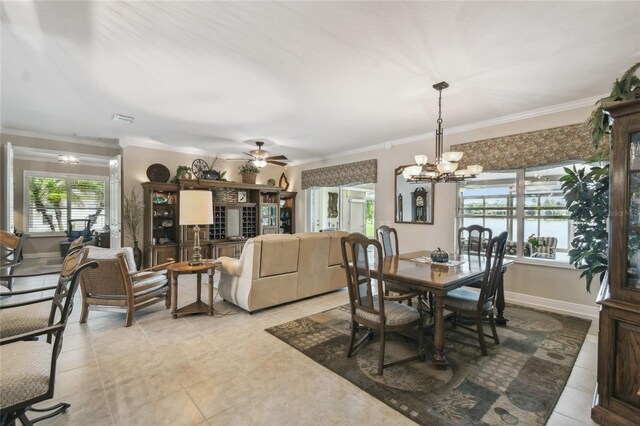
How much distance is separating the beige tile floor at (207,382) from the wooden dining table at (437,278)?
0.77 m

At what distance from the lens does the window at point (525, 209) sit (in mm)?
3889

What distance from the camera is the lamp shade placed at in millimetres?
3377

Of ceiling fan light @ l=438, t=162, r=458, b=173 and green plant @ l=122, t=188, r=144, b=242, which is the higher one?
ceiling fan light @ l=438, t=162, r=458, b=173

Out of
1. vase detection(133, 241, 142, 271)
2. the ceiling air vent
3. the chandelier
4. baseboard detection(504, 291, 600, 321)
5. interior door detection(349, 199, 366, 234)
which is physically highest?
the ceiling air vent

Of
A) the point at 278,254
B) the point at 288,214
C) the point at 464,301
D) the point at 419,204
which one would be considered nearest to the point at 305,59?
the point at 278,254

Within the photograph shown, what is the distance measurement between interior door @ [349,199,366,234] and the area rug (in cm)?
415

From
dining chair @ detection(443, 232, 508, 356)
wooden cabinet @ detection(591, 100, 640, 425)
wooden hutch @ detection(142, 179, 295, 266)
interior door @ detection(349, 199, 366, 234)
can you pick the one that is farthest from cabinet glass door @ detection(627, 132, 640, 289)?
wooden hutch @ detection(142, 179, 295, 266)

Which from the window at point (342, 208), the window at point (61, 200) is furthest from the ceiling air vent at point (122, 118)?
the window at point (61, 200)

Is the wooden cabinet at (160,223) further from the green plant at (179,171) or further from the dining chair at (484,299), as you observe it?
the dining chair at (484,299)

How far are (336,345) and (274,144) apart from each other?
433 cm

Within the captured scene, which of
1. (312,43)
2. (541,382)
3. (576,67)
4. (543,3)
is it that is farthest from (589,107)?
(312,43)

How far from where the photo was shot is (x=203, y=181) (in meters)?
6.08

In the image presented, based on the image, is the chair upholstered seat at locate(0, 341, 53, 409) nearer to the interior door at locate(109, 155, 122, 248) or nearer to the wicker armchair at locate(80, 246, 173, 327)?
the wicker armchair at locate(80, 246, 173, 327)

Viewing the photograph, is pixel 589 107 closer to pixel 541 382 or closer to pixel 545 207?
pixel 545 207
